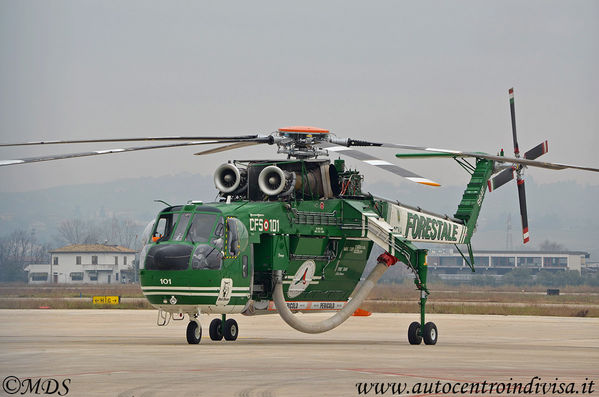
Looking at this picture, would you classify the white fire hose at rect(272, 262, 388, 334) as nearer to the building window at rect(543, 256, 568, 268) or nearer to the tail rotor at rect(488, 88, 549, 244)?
the tail rotor at rect(488, 88, 549, 244)

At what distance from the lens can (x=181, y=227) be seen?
81.9ft

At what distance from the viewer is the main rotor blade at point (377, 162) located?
885 inches

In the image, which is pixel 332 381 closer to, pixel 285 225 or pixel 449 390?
pixel 449 390

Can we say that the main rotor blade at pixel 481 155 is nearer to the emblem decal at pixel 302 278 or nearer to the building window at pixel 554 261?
the emblem decal at pixel 302 278

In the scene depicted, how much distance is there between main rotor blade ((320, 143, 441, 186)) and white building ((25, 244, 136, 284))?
121814mm

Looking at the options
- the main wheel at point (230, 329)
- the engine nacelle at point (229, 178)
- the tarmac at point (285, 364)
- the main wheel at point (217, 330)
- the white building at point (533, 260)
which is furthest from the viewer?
the white building at point (533, 260)

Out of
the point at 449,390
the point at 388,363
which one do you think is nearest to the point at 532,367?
the point at 388,363

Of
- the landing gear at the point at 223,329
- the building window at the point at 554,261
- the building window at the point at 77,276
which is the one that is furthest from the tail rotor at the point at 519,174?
the building window at the point at 554,261

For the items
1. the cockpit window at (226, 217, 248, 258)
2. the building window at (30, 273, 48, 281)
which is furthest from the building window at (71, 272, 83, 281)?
the cockpit window at (226, 217, 248, 258)

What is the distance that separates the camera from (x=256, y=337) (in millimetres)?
31547

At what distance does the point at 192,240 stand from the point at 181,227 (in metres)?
0.52

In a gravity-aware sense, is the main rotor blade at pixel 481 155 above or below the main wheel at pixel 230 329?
above

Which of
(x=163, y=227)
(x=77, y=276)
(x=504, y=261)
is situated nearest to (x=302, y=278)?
(x=163, y=227)

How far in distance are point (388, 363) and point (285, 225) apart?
25.9 feet
